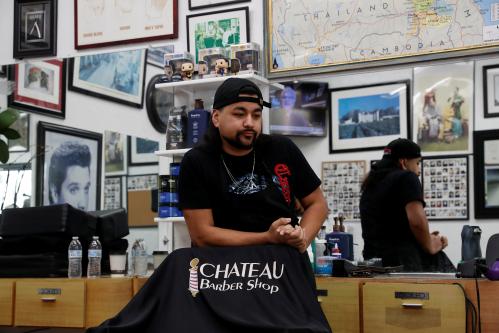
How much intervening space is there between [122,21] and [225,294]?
2.15 metres

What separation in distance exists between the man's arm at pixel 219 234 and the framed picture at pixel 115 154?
1468 millimetres

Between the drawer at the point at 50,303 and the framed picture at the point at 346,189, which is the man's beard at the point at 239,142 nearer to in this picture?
the framed picture at the point at 346,189

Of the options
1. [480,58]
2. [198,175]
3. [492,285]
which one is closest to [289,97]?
[480,58]

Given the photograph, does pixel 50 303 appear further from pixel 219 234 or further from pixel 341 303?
pixel 341 303

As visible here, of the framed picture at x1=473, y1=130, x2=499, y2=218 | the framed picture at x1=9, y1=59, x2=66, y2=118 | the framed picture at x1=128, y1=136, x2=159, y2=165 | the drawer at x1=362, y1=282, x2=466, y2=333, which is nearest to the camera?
the drawer at x1=362, y1=282, x2=466, y2=333

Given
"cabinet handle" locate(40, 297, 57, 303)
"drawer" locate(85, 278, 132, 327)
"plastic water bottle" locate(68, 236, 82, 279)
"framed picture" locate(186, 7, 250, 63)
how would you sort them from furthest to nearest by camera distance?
"framed picture" locate(186, 7, 250, 63) → "plastic water bottle" locate(68, 236, 82, 279) → "cabinet handle" locate(40, 297, 57, 303) → "drawer" locate(85, 278, 132, 327)

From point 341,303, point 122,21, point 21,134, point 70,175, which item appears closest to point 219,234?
point 341,303

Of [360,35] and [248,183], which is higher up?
[360,35]

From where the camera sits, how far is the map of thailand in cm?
305

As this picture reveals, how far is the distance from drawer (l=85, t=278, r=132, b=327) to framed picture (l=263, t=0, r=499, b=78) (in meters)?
1.26

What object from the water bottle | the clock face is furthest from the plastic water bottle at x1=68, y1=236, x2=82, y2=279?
the clock face

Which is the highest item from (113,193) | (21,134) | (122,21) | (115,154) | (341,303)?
(122,21)

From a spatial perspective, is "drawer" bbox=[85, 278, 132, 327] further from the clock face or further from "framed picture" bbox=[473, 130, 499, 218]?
"framed picture" bbox=[473, 130, 499, 218]

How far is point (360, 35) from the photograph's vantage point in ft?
10.7
